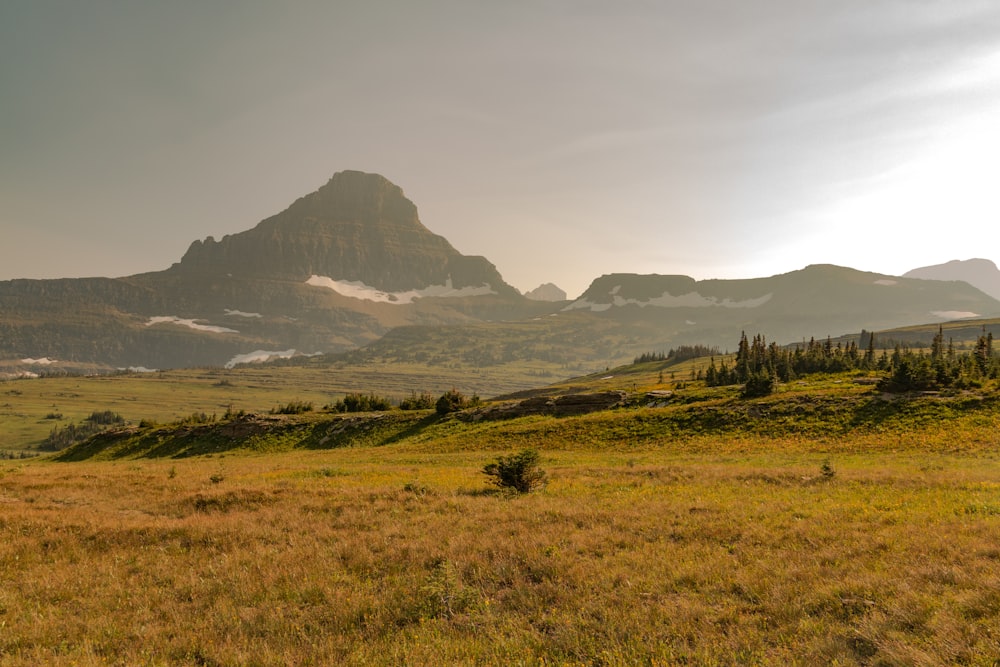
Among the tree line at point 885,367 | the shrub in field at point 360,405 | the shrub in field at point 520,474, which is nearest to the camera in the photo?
the shrub in field at point 520,474

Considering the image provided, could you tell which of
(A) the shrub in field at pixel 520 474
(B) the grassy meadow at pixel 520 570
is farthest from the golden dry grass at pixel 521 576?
(A) the shrub in field at pixel 520 474

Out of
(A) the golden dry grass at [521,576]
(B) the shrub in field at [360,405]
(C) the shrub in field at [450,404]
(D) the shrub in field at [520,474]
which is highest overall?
(A) the golden dry grass at [521,576]

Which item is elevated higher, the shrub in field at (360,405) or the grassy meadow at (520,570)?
the grassy meadow at (520,570)

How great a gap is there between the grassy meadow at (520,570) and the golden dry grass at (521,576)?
54mm

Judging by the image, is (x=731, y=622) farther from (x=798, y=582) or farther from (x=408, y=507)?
(x=408, y=507)

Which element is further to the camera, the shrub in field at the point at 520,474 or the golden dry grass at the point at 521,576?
the shrub in field at the point at 520,474

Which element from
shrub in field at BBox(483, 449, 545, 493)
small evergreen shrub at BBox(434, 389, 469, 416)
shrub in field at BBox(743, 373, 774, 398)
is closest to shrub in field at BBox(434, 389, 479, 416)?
small evergreen shrub at BBox(434, 389, 469, 416)

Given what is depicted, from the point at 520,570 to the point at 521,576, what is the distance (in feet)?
1.03

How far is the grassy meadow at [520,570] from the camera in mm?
8242

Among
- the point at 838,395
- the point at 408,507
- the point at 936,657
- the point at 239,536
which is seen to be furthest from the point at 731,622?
the point at 838,395

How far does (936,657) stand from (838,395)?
42.2 meters

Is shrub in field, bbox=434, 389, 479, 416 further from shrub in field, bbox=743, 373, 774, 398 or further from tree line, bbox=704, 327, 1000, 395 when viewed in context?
tree line, bbox=704, 327, 1000, 395

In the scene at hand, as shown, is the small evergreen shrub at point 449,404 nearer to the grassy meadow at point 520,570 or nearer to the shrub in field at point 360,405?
the shrub in field at point 360,405

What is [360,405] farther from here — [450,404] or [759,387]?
[759,387]
